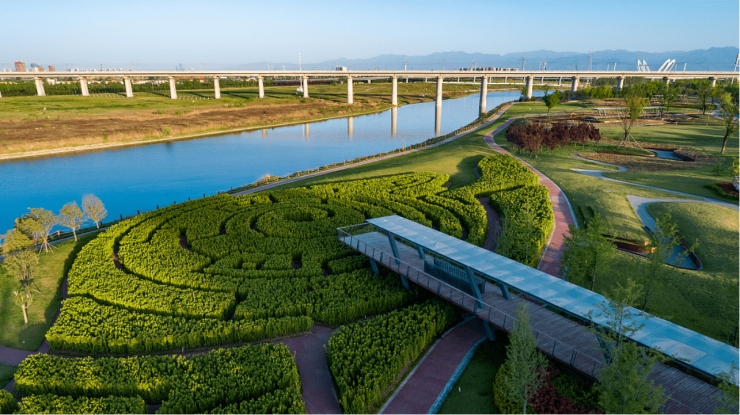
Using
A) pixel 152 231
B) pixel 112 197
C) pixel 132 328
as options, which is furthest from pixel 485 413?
pixel 112 197

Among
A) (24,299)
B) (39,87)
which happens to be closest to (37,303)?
(24,299)

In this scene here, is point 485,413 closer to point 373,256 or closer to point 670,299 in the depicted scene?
point 373,256

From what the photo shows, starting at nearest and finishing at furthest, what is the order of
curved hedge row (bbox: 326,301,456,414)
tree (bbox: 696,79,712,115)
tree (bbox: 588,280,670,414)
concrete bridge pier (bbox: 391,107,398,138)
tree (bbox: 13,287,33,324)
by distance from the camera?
tree (bbox: 588,280,670,414) < curved hedge row (bbox: 326,301,456,414) < tree (bbox: 13,287,33,324) < tree (bbox: 696,79,712,115) < concrete bridge pier (bbox: 391,107,398,138)

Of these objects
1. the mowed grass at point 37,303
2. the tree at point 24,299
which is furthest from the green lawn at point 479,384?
the tree at point 24,299

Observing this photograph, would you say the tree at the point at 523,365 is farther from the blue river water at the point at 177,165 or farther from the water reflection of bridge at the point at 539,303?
the blue river water at the point at 177,165

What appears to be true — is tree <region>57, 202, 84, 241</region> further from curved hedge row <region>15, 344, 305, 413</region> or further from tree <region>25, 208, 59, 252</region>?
curved hedge row <region>15, 344, 305, 413</region>

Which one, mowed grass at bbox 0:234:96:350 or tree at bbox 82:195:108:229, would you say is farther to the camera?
tree at bbox 82:195:108:229

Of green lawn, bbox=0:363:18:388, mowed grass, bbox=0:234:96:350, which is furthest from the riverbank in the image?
green lawn, bbox=0:363:18:388

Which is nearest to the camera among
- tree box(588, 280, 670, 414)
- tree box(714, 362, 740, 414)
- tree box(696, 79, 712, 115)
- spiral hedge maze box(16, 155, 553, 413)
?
tree box(714, 362, 740, 414)
